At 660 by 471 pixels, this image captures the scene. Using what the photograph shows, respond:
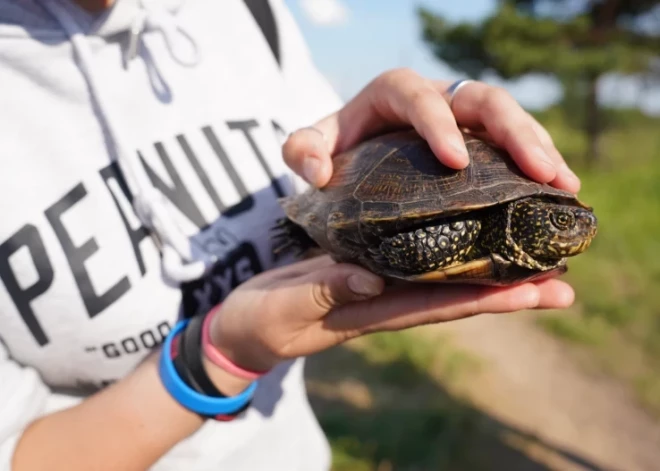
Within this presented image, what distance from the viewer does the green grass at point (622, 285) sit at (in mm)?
3482

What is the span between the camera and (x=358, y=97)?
134 centimetres

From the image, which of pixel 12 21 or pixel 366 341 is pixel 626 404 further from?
pixel 12 21

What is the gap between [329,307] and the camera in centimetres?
108

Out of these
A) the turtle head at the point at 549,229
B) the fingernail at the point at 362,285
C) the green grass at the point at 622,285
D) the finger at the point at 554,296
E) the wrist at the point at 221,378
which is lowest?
the green grass at the point at 622,285

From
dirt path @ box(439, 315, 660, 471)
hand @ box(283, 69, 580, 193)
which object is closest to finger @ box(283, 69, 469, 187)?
hand @ box(283, 69, 580, 193)

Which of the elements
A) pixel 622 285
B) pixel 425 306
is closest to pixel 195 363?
pixel 425 306

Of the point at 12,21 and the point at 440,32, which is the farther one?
the point at 440,32

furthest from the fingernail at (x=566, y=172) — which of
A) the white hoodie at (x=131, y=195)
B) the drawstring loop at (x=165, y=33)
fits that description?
the drawstring loop at (x=165, y=33)

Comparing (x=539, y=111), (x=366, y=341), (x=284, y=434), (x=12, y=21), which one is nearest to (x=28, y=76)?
(x=12, y=21)

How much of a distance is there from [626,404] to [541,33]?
6809 millimetres

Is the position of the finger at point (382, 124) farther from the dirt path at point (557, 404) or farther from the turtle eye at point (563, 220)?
the dirt path at point (557, 404)

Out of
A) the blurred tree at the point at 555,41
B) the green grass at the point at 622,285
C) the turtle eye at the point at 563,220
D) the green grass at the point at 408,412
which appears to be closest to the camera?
the turtle eye at the point at 563,220

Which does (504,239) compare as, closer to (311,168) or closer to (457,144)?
(457,144)

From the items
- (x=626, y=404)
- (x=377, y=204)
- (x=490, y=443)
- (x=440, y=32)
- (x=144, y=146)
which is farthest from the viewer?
(x=440, y=32)
